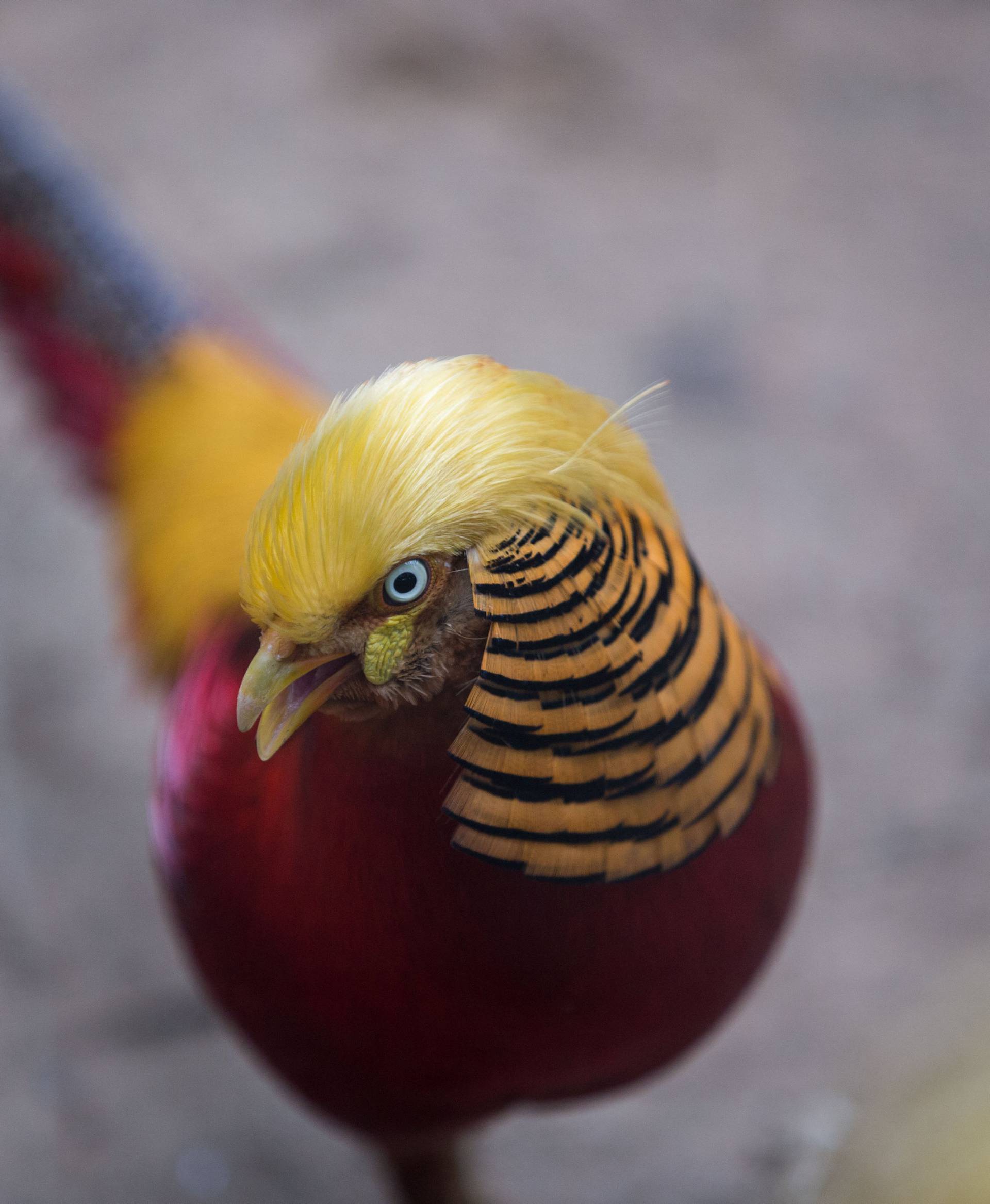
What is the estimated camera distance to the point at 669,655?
3.85 ft

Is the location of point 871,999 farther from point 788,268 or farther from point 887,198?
point 887,198

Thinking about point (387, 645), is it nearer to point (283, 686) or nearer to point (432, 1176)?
point (283, 686)

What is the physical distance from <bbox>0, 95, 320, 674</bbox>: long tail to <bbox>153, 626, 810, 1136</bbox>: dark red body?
A: 2.03ft

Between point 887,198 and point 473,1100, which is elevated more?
point 887,198

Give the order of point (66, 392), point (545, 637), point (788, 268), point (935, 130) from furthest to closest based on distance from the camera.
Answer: point (935, 130) < point (788, 268) < point (66, 392) < point (545, 637)

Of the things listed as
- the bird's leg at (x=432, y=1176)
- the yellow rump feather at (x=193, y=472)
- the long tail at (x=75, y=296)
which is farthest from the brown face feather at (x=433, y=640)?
the long tail at (x=75, y=296)

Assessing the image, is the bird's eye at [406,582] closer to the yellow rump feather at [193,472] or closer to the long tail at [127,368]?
the yellow rump feather at [193,472]

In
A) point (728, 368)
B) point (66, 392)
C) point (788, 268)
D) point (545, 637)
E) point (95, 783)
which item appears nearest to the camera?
point (545, 637)

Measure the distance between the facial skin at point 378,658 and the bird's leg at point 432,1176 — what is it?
1.25 m

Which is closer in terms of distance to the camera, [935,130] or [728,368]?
[728,368]

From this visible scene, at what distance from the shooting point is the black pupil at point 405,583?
1.06m

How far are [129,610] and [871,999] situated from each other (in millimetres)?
1739

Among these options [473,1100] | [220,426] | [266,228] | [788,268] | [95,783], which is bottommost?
[473,1100]

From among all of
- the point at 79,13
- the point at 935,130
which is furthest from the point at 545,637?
the point at 79,13
